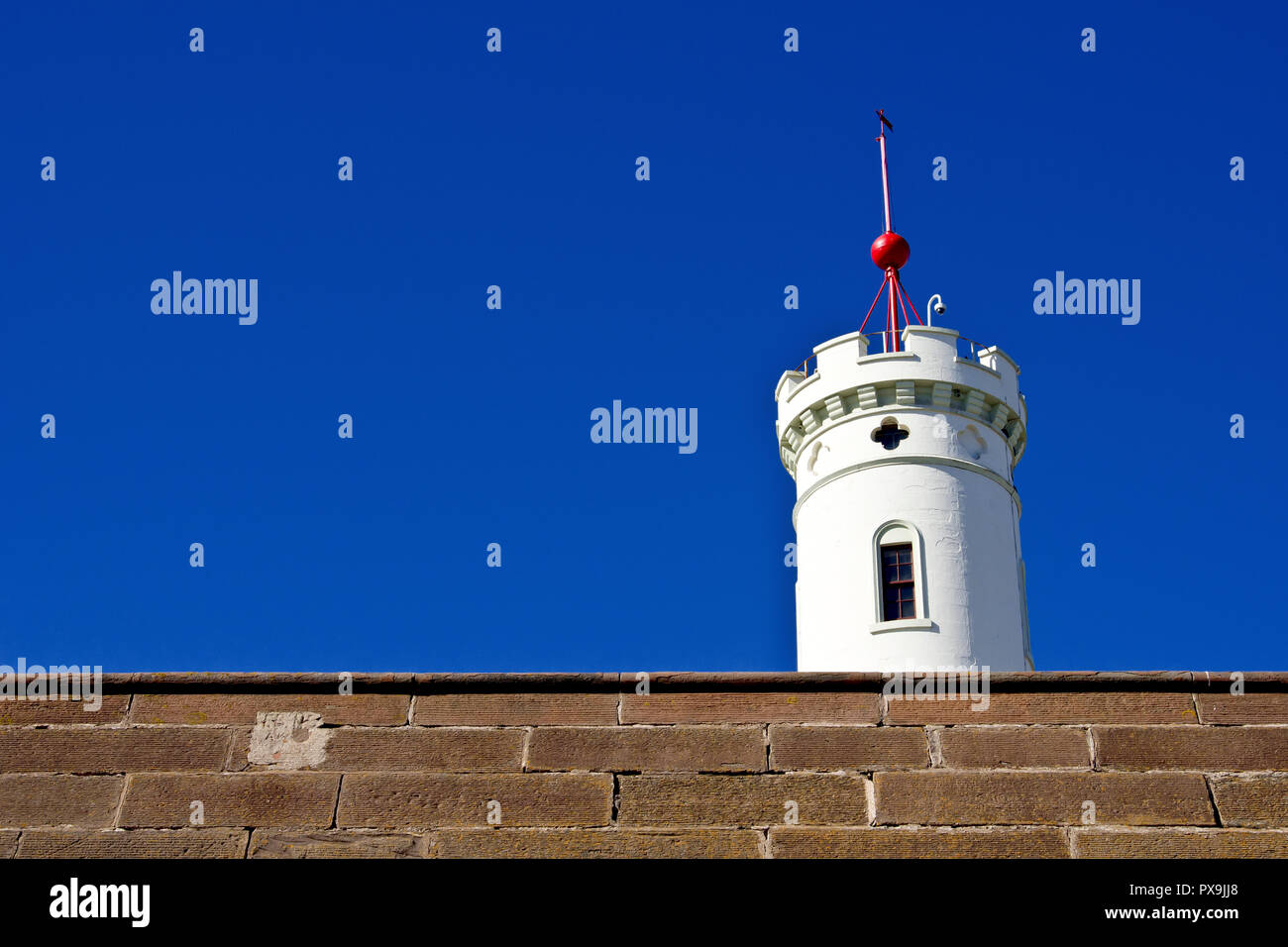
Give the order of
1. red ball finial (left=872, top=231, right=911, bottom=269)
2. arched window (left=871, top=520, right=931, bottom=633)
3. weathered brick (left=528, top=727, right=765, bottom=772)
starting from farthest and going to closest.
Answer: red ball finial (left=872, top=231, right=911, bottom=269)
arched window (left=871, top=520, right=931, bottom=633)
weathered brick (left=528, top=727, right=765, bottom=772)

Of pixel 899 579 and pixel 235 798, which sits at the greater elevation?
pixel 899 579

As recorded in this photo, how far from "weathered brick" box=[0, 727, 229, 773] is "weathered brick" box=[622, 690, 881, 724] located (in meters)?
1.78

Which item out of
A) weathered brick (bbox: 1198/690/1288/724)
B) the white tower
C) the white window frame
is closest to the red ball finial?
the white tower

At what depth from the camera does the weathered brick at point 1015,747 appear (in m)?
5.57

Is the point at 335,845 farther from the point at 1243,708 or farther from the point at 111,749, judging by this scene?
the point at 1243,708

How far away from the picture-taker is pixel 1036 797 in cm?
545

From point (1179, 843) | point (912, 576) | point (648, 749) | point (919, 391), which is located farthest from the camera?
point (919, 391)

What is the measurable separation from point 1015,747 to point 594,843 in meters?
1.75

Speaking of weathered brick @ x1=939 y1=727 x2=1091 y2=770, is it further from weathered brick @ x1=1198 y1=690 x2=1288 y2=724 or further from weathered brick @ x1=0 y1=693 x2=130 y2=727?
weathered brick @ x1=0 y1=693 x2=130 y2=727

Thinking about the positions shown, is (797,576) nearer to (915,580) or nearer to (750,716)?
(915,580)

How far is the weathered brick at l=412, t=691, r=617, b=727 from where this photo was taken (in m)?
5.80

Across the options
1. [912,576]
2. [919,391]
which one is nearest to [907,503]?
[912,576]

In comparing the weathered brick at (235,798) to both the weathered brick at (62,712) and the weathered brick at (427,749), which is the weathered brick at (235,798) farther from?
the weathered brick at (62,712)
